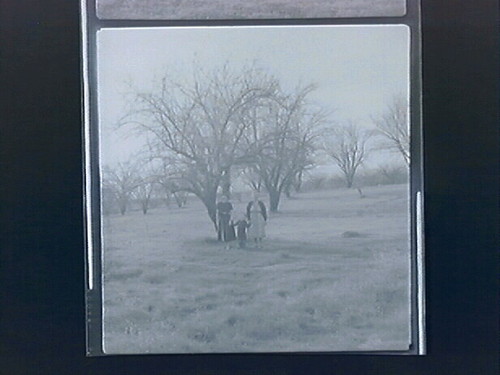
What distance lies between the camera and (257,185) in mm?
1548

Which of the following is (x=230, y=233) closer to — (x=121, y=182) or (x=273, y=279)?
(x=273, y=279)

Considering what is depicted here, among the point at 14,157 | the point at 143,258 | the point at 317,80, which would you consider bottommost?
the point at 143,258

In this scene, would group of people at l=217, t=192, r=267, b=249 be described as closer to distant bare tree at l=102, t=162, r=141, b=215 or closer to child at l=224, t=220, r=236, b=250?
child at l=224, t=220, r=236, b=250

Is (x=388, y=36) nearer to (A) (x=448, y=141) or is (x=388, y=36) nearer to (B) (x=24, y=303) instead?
(A) (x=448, y=141)

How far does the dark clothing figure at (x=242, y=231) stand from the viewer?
1.56 m

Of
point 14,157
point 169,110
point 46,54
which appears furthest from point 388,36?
point 14,157

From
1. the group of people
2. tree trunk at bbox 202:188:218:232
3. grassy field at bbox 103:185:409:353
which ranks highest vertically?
tree trunk at bbox 202:188:218:232

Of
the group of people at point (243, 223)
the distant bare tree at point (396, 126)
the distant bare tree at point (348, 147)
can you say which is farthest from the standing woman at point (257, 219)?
the distant bare tree at point (396, 126)

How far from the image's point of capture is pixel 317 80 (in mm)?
1551

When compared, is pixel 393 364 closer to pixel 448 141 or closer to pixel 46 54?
pixel 448 141

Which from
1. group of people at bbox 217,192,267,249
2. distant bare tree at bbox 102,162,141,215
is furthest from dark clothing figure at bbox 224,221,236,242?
distant bare tree at bbox 102,162,141,215

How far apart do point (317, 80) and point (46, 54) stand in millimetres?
551

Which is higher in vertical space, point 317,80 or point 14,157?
point 317,80

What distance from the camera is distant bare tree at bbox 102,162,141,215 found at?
61.0 inches
